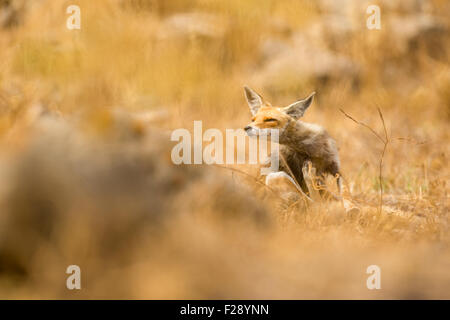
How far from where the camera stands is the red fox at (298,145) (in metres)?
1.55

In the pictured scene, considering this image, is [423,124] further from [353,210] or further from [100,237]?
[100,237]

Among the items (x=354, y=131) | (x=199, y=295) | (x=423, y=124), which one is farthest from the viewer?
(x=423, y=124)

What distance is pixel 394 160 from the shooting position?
2734 mm

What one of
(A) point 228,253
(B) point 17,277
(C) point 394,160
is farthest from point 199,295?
(C) point 394,160

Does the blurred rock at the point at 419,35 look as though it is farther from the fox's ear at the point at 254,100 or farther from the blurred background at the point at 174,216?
the fox's ear at the point at 254,100

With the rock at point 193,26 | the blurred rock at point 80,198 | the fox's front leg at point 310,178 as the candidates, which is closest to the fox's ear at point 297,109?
the fox's front leg at point 310,178

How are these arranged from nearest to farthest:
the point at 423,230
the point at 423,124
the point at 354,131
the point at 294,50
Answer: the point at 423,230, the point at 354,131, the point at 423,124, the point at 294,50

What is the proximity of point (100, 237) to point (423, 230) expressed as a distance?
996 mm

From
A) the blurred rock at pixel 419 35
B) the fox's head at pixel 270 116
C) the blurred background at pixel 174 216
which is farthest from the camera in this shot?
the blurred rock at pixel 419 35

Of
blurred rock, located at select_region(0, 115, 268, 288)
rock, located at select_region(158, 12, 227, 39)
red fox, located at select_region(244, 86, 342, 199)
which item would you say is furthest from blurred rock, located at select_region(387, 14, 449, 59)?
blurred rock, located at select_region(0, 115, 268, 288)

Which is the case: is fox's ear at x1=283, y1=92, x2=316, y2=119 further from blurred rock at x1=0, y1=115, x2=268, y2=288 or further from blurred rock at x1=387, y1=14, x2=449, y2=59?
blurred rock at x1=387, y1=14, x2=449, y2=59

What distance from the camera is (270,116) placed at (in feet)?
5.10

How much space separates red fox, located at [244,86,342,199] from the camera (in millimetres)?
1555

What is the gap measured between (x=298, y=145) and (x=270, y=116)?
133 mm
